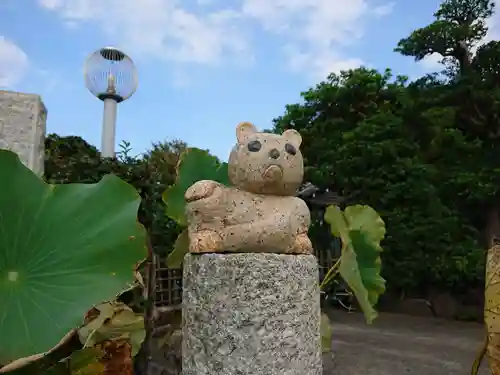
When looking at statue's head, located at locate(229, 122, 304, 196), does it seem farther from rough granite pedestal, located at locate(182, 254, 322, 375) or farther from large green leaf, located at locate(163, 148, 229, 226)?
large green leaf, located at locate(163, 148, 229, 226)

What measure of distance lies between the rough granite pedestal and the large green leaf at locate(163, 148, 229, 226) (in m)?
0.85

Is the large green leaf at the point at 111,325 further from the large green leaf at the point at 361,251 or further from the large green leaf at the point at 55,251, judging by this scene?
the large green leaf at the point at 361,251

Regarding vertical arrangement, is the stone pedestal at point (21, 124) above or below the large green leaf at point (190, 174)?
above

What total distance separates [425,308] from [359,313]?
990mm

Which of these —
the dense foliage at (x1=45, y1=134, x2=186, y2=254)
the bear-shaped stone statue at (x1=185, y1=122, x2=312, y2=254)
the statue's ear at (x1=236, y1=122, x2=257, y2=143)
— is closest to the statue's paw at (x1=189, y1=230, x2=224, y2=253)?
the bear-shaped stone statue at (x1=185, y1=122, x2=312, y2=254)

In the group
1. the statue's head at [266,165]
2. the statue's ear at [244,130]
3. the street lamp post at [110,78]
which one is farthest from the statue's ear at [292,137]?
the street lamp post at [110,78]

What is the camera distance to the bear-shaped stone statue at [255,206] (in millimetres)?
1683

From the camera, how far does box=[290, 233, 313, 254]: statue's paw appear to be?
5.70 ft

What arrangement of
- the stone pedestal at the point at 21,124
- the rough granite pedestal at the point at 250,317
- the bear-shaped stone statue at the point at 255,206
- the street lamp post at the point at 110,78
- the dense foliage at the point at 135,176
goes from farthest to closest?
the street lamp post at the point at 110,78 < the dense foliage at the point at 135,176 < the stone pedestal at the point at 21,124 < the bear-shaped stone statue at the point at 255,206 < the rough granite pedestal at the point at 250,317

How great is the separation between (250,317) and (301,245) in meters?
0.33

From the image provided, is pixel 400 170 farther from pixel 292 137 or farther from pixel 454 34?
pixel 292 137

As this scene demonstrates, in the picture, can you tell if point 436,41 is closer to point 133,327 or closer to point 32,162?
point 32,162

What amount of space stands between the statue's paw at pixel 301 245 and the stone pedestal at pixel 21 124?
5.69 feet

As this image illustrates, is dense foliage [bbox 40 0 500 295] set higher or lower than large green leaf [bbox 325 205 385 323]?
higher
